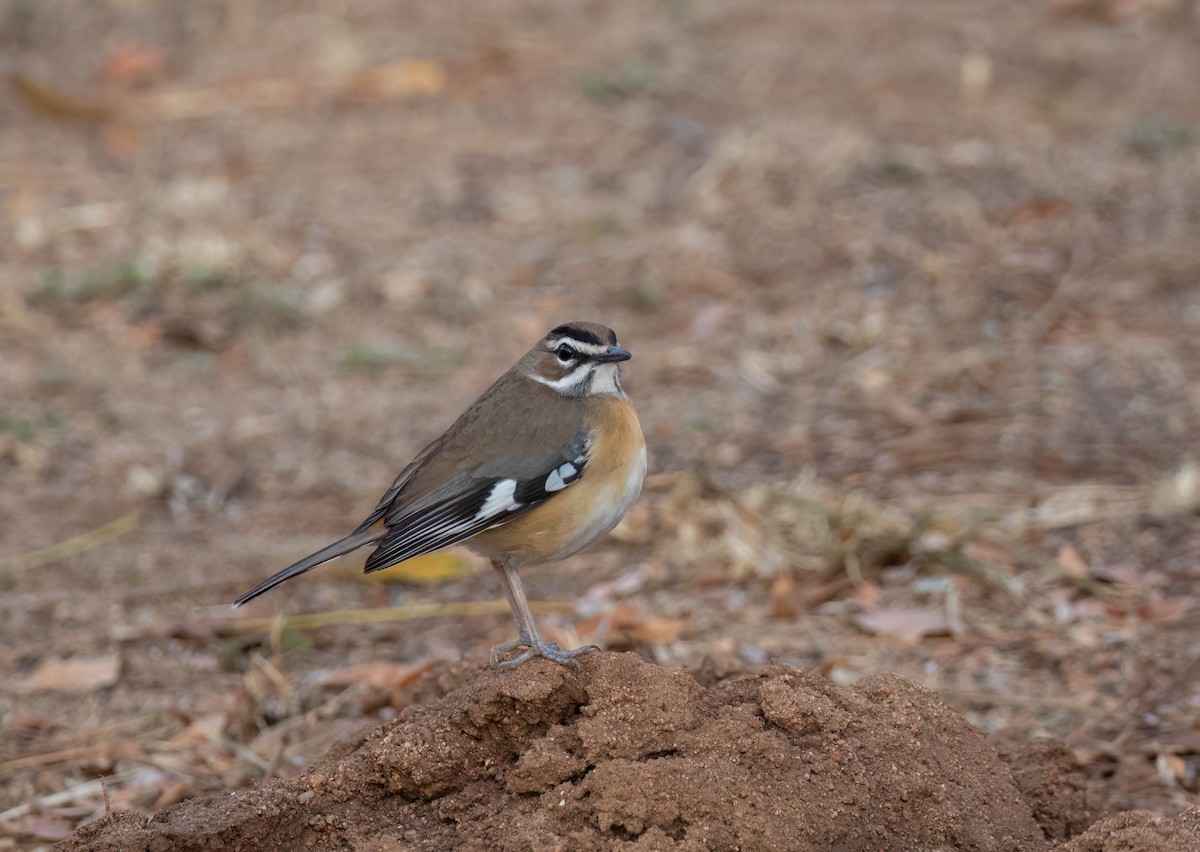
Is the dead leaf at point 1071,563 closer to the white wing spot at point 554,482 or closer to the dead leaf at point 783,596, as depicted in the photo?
the dead leaf at point 783,596

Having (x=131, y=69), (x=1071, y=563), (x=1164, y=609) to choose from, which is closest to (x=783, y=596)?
(x=1071, y=563)

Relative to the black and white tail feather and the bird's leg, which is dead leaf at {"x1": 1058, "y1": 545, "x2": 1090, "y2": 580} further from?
the bird's leg

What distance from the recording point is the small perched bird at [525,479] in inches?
189

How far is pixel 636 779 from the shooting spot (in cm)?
362

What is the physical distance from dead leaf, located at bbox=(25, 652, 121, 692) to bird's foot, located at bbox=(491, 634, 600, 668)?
8.24ft

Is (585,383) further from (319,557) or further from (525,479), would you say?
(319,557)

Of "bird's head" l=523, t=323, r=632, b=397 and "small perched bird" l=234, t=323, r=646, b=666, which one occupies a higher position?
"bird's head" l=523, t=323, r=632, b=397

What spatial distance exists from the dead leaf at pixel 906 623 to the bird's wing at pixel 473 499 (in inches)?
70.8

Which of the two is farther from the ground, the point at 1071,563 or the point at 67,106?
the point at 1071,563

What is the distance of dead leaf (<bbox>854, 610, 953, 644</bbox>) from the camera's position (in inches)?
238

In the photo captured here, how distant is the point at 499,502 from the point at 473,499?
0.12 metres

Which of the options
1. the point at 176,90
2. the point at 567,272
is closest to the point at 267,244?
the point at 567,272

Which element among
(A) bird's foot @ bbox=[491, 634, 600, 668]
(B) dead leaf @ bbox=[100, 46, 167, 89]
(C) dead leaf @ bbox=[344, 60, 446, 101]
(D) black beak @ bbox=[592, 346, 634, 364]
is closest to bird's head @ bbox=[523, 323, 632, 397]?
(D) black beak @ bbox=[592, 346, 634, 364]

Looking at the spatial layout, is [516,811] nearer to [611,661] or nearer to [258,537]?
[611,661]
